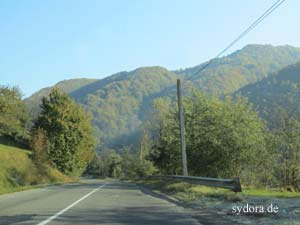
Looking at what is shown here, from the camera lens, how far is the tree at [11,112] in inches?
2729

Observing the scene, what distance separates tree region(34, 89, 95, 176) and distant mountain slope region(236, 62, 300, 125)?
26.7 meters

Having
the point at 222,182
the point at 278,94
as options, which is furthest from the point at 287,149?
the point at 278,94

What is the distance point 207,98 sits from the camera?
46.6 metres

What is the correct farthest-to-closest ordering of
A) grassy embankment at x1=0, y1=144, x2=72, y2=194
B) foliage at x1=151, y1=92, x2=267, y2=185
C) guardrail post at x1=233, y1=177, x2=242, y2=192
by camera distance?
1. grassy embankment at x1=0, y1=144, x2=72, y2=194
2. foliage at x1=151, y1=92, x2=267, y2=185
3. guardrail post at x1=233, y1=177, x2=242, y2=192

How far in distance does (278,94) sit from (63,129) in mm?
36438

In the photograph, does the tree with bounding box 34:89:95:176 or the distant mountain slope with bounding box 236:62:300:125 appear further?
the tree with bounding box 34:89:95:176

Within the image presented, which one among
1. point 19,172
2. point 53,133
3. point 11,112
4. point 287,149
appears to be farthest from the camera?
point 53,133

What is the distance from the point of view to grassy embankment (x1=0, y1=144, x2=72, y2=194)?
4838 cm

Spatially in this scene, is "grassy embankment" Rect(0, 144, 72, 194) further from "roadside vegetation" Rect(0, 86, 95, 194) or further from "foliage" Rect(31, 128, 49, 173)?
"roadside vegetation" Rect(0, 86, 95, 194)

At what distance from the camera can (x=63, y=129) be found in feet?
245

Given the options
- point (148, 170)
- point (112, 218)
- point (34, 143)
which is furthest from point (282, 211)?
point (148, 170)

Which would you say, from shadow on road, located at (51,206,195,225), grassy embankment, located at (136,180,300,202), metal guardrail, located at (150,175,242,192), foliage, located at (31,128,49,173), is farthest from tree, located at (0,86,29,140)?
shadow on road, located at (51,206,195,225)

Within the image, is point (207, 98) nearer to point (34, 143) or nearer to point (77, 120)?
point (34, 143)

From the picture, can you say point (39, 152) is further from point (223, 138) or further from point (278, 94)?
point (278, 94)
